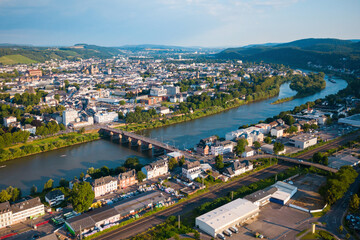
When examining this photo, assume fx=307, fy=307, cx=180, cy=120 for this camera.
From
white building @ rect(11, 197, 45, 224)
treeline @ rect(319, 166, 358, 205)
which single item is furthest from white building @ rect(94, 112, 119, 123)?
treeline @ rect(319, 166, 358, 205)

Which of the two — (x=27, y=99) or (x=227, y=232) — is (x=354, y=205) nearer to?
(x=227, y=232)

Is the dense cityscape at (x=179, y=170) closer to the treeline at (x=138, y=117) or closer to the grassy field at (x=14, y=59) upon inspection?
the treeline at (x=138, y=117)

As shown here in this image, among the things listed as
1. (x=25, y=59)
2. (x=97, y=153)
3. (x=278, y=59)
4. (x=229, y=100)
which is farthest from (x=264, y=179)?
(x=25, y=59)

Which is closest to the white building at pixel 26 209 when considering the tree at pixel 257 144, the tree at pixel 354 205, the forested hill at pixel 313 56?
the tree at pixel 354 205

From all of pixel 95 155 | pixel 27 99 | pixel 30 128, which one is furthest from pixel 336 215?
pixel 27 99

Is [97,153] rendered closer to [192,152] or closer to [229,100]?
[192,152]

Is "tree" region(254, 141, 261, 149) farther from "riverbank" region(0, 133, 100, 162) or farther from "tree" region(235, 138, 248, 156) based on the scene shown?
"riverbank" region(0, 133, 100, 162)
